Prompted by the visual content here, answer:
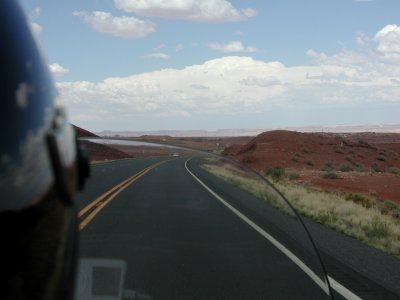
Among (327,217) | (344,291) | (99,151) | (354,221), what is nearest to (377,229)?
(354,221)

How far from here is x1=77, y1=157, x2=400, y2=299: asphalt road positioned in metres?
3.23

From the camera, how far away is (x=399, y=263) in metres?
10.1

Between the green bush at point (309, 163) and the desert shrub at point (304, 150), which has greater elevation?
the desert shrub at point (304, 150)

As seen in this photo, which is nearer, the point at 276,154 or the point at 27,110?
the point at 27,110

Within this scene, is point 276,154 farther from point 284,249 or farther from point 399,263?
point 284,249

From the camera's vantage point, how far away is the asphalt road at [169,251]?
3.23 meters

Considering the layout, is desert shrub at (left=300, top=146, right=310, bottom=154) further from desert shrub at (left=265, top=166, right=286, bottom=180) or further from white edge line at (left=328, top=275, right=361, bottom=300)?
white edge line at (left=328, top=275, right=361, bottom=300)

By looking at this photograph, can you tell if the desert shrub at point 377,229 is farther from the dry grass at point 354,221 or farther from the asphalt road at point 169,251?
the asphalt road at point 169,251

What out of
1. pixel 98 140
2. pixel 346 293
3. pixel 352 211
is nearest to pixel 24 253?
pixel 98 140

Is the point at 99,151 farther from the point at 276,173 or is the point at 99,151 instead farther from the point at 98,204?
the point at 276,173

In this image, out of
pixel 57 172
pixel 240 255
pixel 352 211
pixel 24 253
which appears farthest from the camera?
pixel 352 211

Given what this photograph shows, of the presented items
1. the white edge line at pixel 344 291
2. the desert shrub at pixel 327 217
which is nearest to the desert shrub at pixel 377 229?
the desert shrub at pixel 327 217

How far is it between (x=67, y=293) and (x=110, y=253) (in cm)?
173

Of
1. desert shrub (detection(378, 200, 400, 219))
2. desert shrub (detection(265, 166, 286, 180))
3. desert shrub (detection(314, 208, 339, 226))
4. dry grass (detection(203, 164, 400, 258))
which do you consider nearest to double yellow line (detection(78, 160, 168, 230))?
dry grass (detection(203, 164, 400, 258))
